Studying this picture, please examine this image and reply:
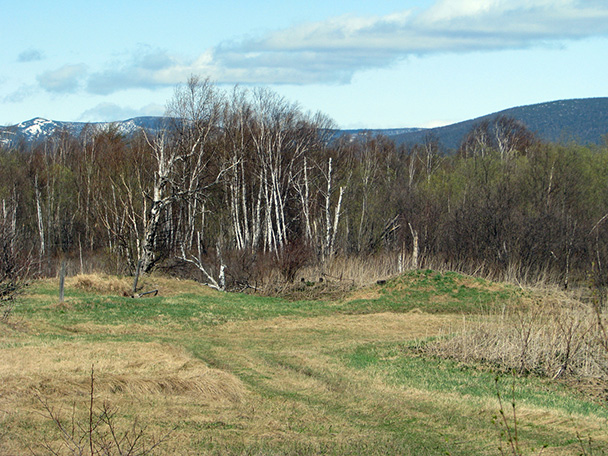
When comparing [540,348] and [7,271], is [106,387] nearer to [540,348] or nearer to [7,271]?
[540,348]

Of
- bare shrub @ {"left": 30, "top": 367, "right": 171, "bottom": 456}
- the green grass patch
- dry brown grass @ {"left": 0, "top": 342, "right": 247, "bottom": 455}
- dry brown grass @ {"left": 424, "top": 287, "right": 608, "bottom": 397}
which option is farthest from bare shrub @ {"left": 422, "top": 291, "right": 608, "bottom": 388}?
bare shrub @ {"left": 30, "top": 367, "right": 171, "bottom": 456}

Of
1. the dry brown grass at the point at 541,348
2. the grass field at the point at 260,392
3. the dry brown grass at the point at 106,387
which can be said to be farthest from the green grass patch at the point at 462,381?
the dry brown grass at the point at 106,387

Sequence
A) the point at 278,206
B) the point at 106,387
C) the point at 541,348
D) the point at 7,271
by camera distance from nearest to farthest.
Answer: the point at 106,387 → the point at 541,348 → the point at 7,271 → the point at 278,206

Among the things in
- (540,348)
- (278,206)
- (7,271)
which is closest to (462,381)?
(540,348)

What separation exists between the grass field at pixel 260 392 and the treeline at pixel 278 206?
1396 centimetres

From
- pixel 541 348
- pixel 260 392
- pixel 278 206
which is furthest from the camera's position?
pixel 278 206

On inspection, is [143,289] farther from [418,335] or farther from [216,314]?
[418,335]

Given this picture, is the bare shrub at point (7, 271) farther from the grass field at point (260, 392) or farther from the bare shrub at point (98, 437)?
the bare shrub at point (98, 437)

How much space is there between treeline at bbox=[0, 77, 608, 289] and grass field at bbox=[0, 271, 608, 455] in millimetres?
13960

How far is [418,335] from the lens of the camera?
20234 millimetres

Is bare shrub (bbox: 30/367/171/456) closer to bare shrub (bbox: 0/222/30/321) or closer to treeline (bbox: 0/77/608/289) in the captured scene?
bare shrub (bbox: 0/222/30/321)

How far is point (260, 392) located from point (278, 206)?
37.2m

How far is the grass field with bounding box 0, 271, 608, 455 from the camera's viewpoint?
873cm

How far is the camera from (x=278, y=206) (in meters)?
48.6
